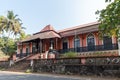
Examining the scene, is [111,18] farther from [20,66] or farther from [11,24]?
[11,24]

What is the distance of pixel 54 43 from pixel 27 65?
903 centimetres

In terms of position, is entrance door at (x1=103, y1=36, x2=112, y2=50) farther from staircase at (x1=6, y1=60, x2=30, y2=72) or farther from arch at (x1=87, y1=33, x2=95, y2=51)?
staircase at (x1=6, y1=60, x2=30, y2=72)

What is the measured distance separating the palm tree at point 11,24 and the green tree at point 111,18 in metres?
31.4

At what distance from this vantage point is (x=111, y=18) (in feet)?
47.5

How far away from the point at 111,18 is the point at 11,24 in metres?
33.3

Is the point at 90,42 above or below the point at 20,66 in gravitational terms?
above

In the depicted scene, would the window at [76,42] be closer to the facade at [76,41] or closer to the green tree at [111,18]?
the facade at [76,41]

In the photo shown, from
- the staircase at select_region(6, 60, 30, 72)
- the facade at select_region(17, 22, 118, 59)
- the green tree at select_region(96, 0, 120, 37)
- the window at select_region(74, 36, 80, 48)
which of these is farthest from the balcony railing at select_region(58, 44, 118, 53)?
the green tree at select_region(96, 0, 120, 37)

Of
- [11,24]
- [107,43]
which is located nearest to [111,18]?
[107,43]

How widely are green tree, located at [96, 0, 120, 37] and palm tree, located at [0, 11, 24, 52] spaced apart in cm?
3138

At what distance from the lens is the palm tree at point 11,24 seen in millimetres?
42562

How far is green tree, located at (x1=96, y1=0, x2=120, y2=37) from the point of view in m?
14.2

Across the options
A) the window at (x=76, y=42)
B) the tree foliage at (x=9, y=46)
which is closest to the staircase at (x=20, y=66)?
the window at (x=76, y=42)

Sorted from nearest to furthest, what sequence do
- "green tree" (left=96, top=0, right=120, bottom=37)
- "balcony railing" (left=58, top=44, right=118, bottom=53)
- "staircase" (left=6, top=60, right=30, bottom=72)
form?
"green tree" (left=96, top=0, right=120, bottom=37) < "staircase" (left=6, top=60, right=30, bottom=72) < "balcony railing" (left=58, top=44, right=118, bottom=53)
